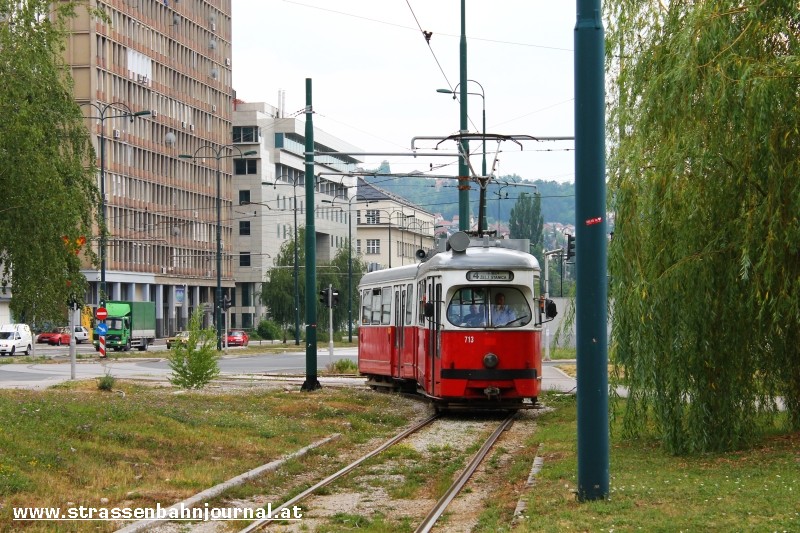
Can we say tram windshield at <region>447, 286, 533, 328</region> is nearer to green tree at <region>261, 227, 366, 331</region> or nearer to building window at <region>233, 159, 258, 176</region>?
green tree at <region>261, 227, 366, 331</region>

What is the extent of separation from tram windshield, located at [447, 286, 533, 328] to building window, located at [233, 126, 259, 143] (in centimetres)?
10572

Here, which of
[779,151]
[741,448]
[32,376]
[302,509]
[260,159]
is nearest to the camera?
[302,509]

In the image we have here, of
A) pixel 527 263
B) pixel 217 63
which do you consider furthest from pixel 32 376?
pixel 217 63

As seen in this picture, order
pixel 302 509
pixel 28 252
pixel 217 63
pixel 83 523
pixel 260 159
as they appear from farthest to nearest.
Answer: pixel 260 159 < pixel 217 63 < pixel 28 252 < pixel 302 509 < pixel 83 523

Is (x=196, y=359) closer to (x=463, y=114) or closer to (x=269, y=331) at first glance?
(x=463, y=114)

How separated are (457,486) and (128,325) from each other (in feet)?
230

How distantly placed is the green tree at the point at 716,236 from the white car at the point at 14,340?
202ft

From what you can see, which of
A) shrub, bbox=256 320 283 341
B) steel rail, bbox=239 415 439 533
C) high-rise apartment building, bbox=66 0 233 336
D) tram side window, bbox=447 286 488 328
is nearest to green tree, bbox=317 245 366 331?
shrub, bbox=256 320 283 341

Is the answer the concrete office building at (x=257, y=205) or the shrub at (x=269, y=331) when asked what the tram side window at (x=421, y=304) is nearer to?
the shrub at (x=269, y=331)

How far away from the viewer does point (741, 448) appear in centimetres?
1559

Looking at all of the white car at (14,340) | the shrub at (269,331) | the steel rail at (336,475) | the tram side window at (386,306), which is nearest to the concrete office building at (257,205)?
the shrub at (269,331)

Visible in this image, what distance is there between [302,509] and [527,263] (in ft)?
40.2

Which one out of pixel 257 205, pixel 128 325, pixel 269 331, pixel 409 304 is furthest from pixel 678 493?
pixel 257 205

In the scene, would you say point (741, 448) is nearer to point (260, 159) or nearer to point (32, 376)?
point (32, 376)
